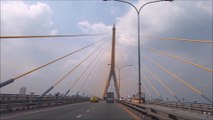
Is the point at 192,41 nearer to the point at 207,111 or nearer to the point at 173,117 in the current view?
the point at 207,111

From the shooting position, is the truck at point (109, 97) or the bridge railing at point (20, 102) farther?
the truck at point (109, 97)

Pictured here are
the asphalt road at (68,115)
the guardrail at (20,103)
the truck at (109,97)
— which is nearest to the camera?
the asphalt road at (68,115)

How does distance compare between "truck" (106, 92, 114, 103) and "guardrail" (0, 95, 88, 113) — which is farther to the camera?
"truck" (106, 92, 114, 103)

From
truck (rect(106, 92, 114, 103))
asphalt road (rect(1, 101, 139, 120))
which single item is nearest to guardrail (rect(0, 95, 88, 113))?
asphalt road (rect(1, 101, 139, 120))

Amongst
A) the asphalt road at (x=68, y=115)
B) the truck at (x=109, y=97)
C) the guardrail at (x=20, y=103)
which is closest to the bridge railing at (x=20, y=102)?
the guardrail at (x=20, y=103)

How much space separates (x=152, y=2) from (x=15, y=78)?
16.6m

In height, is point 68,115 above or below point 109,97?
below

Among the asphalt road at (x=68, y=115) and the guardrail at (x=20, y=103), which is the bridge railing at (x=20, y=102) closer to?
the guardrail at (x=20, y=103)

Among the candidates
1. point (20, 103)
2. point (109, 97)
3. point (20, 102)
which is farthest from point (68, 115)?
point (109, 97)

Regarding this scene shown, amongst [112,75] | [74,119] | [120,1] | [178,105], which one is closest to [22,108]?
[74,119]

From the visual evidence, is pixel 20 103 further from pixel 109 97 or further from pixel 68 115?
pixel 109 97

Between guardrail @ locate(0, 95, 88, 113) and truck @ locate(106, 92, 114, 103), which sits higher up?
truck @ locate(106, 92, 114, 103)

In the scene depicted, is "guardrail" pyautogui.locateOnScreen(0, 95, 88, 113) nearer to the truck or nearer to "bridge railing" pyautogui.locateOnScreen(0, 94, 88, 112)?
"bridge railing" pyautogui.locateOnScreen(0, 94, 88, 112)

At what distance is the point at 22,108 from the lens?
2830 centimetres
